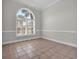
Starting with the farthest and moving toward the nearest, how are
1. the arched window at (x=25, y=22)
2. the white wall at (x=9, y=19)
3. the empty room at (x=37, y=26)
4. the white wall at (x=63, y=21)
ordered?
the arched window at (x=25, y=22), the white wall at (x=9, y=19), the white wall at (x=63, y=21), the empty room at (x=37, y=26)

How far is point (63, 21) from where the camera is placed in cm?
338

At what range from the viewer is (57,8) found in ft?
12.4

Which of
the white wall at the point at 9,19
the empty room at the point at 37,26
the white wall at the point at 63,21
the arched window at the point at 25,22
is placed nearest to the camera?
the empty room at the point at 37,26

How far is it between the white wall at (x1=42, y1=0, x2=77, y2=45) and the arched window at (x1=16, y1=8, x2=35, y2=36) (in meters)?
1.46

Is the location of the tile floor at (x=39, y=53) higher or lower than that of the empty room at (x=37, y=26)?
lower

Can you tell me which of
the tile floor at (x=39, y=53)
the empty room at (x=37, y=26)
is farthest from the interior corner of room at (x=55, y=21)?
the tile floor at (x=39, y=53)

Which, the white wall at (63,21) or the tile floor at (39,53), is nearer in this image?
the tile floor at (39,53)

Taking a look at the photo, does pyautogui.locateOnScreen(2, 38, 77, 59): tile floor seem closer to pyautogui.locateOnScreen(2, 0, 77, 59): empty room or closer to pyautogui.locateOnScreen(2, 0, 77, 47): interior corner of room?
pyautogui.locateOnScreen(2, 0, 77, 59): empty room

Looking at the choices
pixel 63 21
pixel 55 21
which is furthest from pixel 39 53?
pixel 55 21

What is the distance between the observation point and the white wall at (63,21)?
290cm

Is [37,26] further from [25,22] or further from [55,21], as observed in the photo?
[55,21]

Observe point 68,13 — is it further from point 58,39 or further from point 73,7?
point 58,39

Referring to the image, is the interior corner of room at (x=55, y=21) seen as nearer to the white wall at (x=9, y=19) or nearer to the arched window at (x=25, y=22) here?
the white wall at (x=9, y=19)

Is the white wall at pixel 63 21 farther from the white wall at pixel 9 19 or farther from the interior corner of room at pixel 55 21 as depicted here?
the white wall at pixel 9 19
